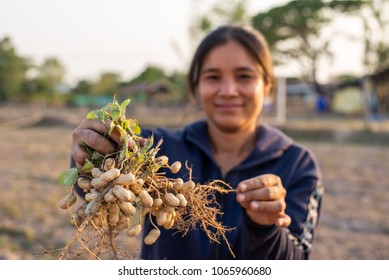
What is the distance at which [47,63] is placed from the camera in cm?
4406

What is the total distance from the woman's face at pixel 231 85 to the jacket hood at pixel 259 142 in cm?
13

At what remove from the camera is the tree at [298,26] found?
20.9 m

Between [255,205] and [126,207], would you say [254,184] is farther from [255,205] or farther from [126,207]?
[126,207]

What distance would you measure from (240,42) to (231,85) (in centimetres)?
23

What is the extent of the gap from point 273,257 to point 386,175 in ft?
25.2

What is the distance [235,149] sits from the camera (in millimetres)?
2410

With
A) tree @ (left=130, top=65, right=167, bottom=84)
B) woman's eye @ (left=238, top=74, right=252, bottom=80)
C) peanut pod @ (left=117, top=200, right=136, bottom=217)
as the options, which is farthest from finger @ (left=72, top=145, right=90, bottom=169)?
tree @ (left=130, top=65, right=167, bottom=84)

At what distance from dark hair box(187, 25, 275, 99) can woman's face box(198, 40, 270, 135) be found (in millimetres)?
25

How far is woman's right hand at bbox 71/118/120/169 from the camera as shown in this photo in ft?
5.16

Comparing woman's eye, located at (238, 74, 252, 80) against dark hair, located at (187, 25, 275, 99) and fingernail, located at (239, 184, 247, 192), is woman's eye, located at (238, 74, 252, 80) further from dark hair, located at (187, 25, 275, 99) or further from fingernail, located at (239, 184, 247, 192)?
fingernail, located at (239, 184, 247, 192)

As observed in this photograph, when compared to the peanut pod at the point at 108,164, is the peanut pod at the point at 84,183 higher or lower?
lower

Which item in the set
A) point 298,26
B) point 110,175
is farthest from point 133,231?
point 298,26

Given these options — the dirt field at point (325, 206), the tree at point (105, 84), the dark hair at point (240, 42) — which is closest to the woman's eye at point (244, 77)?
the dark hair at point (240, 42)

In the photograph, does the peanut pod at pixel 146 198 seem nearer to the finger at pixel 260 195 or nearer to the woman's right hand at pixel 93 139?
the woman's right hand at pixel 93 139
